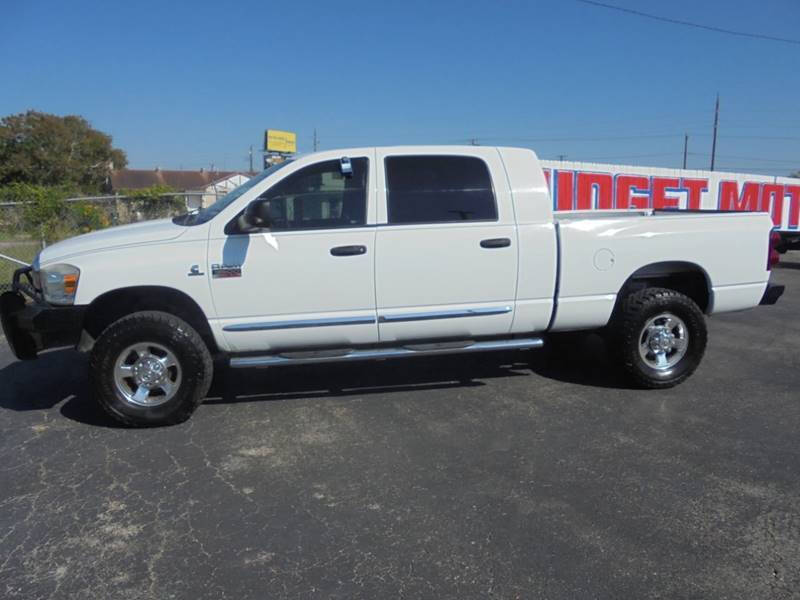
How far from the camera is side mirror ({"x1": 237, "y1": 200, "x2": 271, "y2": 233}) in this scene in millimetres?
4352

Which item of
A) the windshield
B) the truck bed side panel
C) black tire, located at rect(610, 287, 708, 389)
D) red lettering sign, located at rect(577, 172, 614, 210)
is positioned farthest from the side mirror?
red lettering sign, located at rect(577, 172, 614, 210)

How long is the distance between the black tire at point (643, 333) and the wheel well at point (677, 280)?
0.11 m

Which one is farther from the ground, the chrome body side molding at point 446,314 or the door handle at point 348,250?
the door handle at point 348,250

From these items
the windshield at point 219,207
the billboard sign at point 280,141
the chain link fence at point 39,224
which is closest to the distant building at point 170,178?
the billboard sign at point 280,141

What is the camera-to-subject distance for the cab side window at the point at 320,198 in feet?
15.2

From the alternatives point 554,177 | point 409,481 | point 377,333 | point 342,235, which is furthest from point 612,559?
point 554,177

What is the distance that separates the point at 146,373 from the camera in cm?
448

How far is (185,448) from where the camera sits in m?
4.20

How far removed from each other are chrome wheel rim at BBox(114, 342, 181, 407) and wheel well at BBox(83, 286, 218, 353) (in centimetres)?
32

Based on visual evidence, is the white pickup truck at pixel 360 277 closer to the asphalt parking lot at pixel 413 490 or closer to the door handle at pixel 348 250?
the door handle at pixel 348 250

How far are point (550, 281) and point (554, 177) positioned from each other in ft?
38.7

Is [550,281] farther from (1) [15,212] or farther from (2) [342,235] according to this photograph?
(1) [15,212]

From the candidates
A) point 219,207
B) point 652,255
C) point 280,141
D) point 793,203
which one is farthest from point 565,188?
point 280,141

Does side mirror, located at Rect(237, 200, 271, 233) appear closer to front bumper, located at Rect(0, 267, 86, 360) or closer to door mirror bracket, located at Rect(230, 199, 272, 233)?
door mirror bracket, located at Rect(230, 199, 272, 233)
